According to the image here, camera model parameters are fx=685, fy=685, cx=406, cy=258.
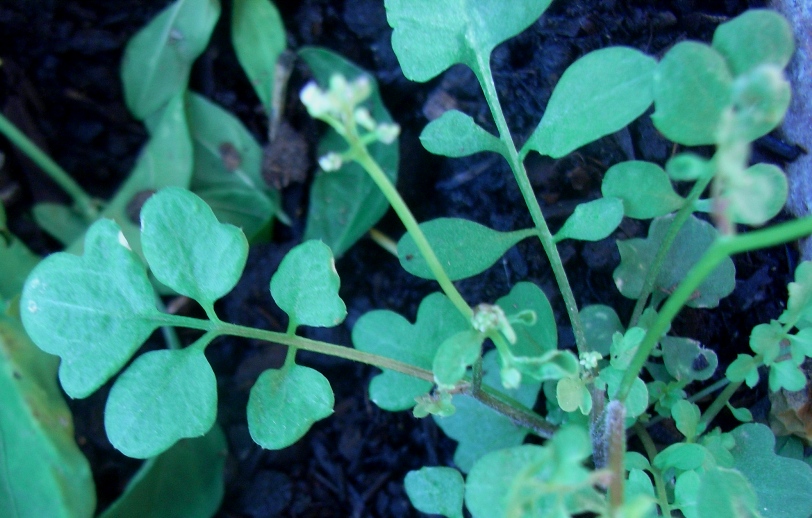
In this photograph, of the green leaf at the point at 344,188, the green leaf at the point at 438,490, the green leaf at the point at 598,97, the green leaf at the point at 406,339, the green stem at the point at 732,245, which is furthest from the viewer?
the green leaf at the point at 344,188

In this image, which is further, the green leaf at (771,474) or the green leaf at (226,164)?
the green leaf at (226,164)

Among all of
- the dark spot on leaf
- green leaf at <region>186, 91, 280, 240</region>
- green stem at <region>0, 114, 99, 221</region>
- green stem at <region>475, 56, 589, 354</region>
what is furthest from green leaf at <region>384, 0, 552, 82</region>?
green stem at <region>0, 114, 99, 221</region>

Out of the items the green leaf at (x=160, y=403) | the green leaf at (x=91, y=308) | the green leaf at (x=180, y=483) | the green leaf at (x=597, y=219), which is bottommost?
the green leaf at (x=180, y=483)

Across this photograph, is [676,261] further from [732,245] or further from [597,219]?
[732,245]

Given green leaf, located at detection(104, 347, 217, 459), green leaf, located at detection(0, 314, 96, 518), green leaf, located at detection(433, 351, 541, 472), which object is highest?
green leaf, located at detection(104, 347, 217, 459)

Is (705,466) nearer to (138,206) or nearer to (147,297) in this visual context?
(147,297)

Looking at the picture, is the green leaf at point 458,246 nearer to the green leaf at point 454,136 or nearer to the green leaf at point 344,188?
the green leaf at point 454,136

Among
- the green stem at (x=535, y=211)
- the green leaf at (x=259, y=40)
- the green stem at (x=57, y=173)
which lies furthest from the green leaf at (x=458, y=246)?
the green stem at (x=57, y=173)

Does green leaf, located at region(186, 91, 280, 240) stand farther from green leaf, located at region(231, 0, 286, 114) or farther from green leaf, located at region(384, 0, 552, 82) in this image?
green leaf, located at region(384, 0, 552, 82)
